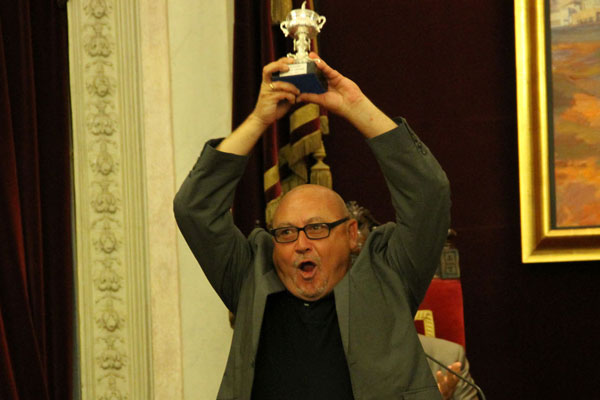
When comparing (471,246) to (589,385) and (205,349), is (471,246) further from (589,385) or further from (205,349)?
(205,349)

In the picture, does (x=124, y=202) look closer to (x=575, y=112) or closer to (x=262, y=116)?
(x=262, y=116)

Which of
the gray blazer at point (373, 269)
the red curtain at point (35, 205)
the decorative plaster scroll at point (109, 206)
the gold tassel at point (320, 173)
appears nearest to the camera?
the gray blazer at point (373, 269)

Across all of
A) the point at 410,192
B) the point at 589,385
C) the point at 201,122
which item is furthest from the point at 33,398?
the point at 589,385

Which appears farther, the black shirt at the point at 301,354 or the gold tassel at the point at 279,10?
the gold tassel at the point at 279,10

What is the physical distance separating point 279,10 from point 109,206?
1203mm

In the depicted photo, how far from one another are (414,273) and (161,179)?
6.17ft

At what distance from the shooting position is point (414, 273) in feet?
7.00

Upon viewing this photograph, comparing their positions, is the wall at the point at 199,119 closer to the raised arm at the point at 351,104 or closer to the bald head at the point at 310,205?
the bald head at the point at 310,205

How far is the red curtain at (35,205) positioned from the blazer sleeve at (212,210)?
1306mm

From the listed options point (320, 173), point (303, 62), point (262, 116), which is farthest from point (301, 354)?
point (320, 173)

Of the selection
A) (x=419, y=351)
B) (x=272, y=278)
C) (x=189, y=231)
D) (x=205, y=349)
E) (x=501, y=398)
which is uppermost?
(x=189, y=231)

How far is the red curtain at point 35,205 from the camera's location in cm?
322

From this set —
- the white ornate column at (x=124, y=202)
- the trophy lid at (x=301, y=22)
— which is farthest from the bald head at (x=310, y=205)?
the white ornate column at (x=124, y=202)

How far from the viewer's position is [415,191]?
2047mm
